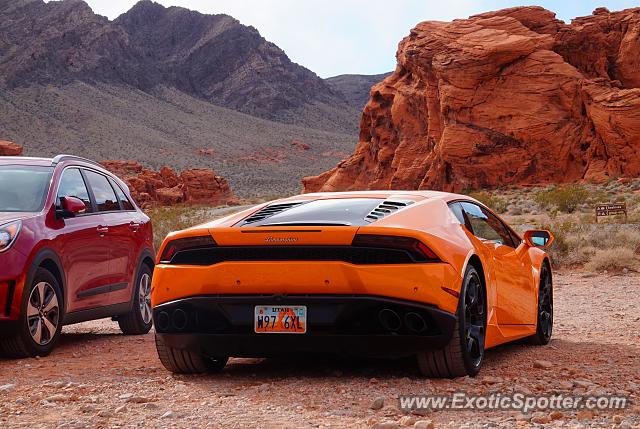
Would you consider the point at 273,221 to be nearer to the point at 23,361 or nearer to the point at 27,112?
the point at 23,361

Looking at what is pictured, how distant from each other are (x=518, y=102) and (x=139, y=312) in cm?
4628

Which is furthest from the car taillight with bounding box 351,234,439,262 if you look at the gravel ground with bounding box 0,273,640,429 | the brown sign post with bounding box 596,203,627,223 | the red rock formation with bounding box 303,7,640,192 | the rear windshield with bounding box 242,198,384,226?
the red rock formation with bounding box 303,7,640,192

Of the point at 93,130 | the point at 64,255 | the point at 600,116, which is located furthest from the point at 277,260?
the point at 93,130

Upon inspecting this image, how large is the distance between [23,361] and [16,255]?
847 mm

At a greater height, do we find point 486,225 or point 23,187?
point 23,187

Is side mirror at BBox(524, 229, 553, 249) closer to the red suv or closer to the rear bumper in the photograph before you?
the rear bumper

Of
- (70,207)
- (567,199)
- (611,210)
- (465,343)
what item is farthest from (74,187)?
(567,199)

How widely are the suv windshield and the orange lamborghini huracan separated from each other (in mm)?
2533

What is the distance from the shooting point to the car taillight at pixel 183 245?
18.7ft

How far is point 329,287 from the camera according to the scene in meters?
5.42

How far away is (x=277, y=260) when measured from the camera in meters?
5.55

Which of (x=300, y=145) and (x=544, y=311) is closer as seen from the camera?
(x=544, y=311)

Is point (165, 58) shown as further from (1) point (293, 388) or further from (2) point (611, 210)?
(1) point (293, 388)

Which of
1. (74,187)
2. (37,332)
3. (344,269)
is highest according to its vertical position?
(74,187)
